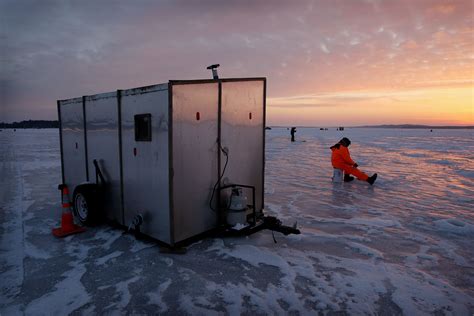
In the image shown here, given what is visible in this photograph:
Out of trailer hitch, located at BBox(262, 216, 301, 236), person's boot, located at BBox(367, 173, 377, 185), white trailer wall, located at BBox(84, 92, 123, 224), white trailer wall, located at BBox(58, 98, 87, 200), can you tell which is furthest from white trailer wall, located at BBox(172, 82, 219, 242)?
person's boot, located at BBox(367, 173, 377, 185)

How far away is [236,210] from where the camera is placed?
17.8ft

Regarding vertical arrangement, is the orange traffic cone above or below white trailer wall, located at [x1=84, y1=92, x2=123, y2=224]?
below

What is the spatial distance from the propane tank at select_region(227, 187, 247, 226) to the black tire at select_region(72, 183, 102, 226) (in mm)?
2677

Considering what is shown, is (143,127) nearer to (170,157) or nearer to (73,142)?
(170,157)

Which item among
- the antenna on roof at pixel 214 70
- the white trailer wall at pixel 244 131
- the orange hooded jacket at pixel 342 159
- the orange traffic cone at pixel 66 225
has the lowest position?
the orange traffic cone at pixel 66 225

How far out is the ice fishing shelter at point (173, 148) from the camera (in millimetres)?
4773

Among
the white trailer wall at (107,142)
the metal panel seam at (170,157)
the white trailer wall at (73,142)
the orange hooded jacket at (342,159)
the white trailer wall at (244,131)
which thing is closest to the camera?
the metal panel seam at (170,157)

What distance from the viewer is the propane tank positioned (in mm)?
5445

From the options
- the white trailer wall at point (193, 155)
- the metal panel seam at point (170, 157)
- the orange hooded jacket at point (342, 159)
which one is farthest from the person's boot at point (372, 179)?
the metal panel seam at point (170, 157)

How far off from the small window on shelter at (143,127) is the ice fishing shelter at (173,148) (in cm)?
2

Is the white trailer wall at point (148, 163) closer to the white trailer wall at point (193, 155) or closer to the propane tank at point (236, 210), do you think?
the white trailer wall at point (193, 155)

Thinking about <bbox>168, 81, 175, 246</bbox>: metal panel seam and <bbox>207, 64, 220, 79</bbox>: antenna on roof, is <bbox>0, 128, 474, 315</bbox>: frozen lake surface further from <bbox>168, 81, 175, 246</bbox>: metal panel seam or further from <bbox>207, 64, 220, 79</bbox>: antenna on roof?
<bbox>207, 64, 220, 79</bbox>: antenna on roof

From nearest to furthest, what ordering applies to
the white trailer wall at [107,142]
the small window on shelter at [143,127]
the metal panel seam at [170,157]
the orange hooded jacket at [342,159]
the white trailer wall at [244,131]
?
the metal panel seam at [170,157] → the small window on shelter at [143,127] → the white trailer wall at [244,131] → the white trailer wall at [107,142] → the orange hooded jacket at [342,159]

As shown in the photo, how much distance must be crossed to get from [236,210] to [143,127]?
2152 millimetres
